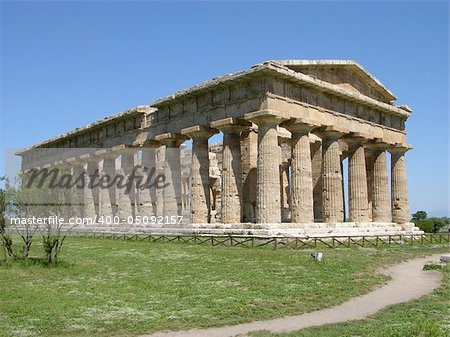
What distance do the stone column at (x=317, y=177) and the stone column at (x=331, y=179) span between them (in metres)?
5.93

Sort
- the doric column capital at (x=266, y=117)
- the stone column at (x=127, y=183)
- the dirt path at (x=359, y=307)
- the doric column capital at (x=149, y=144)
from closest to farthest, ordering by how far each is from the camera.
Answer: the dirt path at (x=359, y=307)
the doric column capital at (x=266, y=117)
the doric column capital at (x=149, y=144)
the stone column at (x=127, y=183)

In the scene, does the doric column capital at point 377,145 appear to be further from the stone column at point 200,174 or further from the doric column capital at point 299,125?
the stone column at point 200,174

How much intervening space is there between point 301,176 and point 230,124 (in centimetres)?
560

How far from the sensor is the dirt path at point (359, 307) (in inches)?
413

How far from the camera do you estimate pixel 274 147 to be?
1139 inches

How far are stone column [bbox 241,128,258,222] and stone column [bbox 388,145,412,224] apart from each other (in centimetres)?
1321

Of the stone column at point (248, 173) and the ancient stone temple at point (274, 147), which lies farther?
the stone column at point (248, 173)

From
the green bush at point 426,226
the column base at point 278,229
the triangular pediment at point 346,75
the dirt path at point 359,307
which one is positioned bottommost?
the green bush at point 426,226

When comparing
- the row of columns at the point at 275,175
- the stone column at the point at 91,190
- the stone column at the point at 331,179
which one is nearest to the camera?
the row of columns at the point at 275,175

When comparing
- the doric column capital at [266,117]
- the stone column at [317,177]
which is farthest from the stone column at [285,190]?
the doric column capital at [266,117]

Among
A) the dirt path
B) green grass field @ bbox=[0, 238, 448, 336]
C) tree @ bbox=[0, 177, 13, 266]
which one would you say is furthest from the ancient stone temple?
tree @ bbox=[0, 177, 13, 266]

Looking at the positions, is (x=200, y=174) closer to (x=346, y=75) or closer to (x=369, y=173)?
(x=346, y=75)

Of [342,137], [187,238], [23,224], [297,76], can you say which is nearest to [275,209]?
[187,238]

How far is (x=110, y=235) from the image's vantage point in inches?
1478
